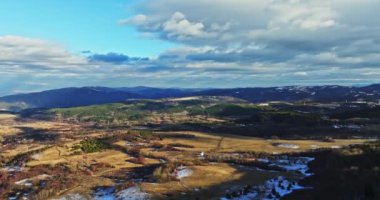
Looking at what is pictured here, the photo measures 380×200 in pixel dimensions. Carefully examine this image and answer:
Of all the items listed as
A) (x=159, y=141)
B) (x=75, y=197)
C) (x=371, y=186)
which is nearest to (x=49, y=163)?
(x=75, y=197)

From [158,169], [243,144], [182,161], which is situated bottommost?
[243,144]

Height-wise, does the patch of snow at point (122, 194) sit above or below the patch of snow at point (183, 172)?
below

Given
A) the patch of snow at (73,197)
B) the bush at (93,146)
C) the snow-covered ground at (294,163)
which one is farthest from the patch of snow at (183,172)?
the bush at (93,146)

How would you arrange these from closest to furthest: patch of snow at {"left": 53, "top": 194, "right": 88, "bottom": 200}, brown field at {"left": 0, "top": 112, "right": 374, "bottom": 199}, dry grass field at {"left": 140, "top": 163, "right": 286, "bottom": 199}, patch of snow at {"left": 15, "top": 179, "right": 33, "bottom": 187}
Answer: dry grass field at {"left": 140, "top": 163, "right": 286, "bottom": 199}
patch of snow at {"left": 53, "top": 194, "right": 88, "bottom": 200}
brown field at {"left": 0, "top": 112, "right": 374, "bottom": 199}
patch of snow at {"left": 15, "top": 179, "right": 33, "bottom": 187}

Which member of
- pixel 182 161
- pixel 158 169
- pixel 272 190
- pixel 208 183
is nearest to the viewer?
pixel 272 190

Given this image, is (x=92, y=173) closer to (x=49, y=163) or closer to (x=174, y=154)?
(x=49, y=163)

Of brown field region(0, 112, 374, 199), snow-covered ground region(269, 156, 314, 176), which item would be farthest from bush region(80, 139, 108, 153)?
snow-covered ground region(269, 156, 314, 176)

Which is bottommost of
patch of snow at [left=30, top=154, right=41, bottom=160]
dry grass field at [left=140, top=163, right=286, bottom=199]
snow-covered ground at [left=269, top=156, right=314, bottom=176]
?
patch of snow at [left=30, top=154, right=41, bottom=160]

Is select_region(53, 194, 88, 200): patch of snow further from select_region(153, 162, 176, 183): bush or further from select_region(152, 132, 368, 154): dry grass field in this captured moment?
select_region(152, 132, 368, 154): dry grass field

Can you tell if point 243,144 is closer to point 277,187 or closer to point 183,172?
point 183,172

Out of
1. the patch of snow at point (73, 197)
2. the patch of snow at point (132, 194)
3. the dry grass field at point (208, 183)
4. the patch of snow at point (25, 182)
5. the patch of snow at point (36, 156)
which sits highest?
the dry grass field at point (208, 183)

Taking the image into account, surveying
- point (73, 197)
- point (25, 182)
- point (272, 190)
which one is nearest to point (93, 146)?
point (25, 182)

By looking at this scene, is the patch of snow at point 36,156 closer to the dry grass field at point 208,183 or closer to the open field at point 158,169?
A: the open field at point 158,169
